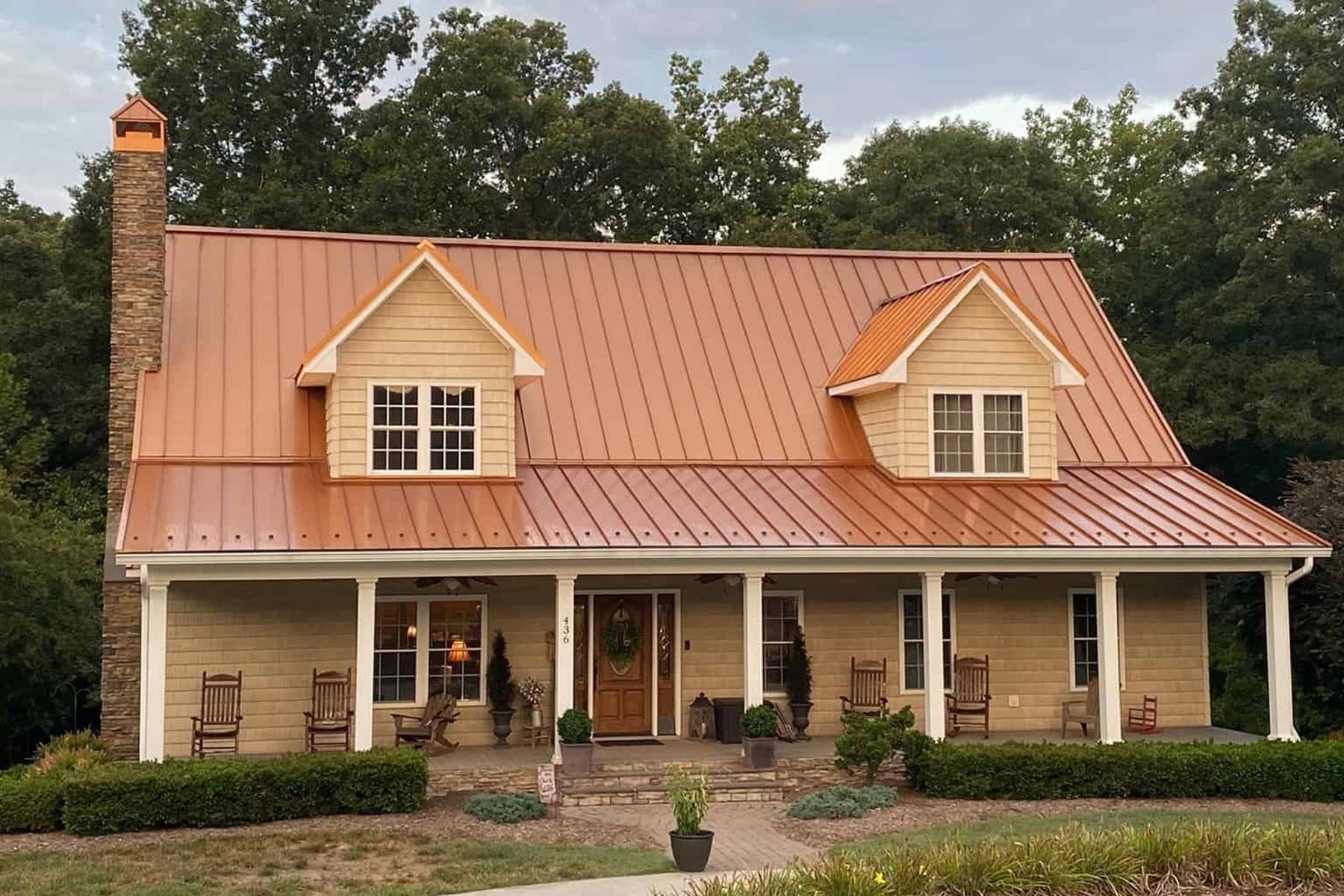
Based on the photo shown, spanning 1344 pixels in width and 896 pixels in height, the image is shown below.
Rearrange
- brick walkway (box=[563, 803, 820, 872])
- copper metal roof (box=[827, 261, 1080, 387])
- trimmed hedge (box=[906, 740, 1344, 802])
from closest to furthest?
brick walkway (box=[563, 803, 820, 872]) → trimmed hedge (box=[906, 740, 1344, 802]) → copper metal roof (box=[827, 261, 1080, 387])

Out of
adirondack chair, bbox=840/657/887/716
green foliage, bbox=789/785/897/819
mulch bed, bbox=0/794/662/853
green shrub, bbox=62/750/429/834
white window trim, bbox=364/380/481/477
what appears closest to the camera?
mulch bed, bbox=0/794/662/853

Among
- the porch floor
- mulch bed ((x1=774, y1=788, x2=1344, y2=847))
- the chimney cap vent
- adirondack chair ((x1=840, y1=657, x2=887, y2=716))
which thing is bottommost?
mulch bed ((x1=774, y1=788, x2=1344, y2=847))

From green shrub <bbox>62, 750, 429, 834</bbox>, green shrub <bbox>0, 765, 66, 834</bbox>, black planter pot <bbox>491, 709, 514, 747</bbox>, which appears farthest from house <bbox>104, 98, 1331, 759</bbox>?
green shrub <bbox>0, 765, 66, 834</bbox>

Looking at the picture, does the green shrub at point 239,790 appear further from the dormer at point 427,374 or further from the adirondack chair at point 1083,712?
the adirondack chair at point 1083,712

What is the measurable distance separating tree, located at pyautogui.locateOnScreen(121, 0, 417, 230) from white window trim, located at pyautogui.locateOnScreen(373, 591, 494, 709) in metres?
20.4

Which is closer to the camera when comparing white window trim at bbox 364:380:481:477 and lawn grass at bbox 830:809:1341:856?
lawn grass at bbox 830:809:1341:856

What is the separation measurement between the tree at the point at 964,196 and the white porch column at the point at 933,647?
20.9 meters

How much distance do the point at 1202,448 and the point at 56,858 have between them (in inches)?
1162

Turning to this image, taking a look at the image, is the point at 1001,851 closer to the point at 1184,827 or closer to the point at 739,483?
the point at 1184,827

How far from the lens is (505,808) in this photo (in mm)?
15461

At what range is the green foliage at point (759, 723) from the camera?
17469mm

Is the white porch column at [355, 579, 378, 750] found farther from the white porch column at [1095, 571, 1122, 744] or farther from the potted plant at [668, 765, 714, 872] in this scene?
the white porch column at [1095, 571, 1122, 744]

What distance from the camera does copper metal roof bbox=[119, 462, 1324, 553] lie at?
1712 cm

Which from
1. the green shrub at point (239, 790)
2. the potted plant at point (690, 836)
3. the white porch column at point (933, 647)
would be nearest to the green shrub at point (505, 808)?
the green shrub at point (239, 790)
